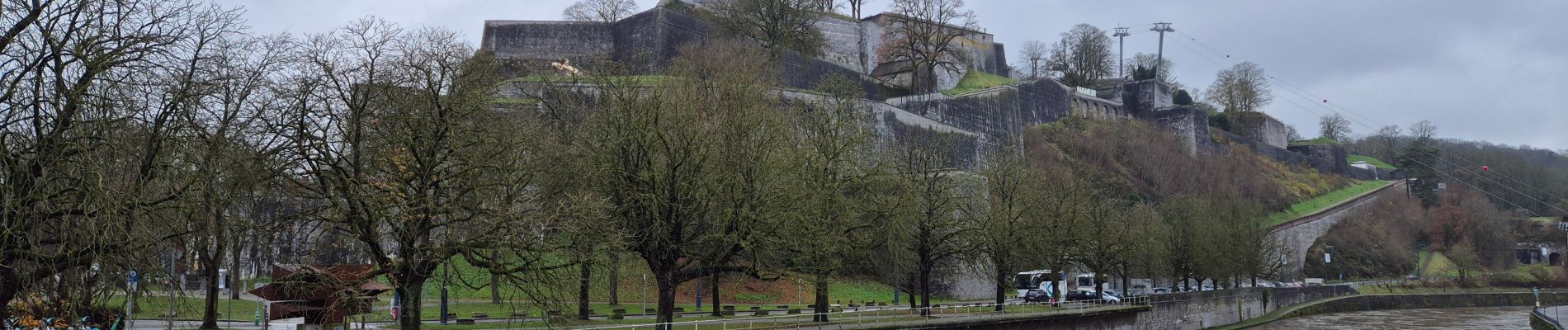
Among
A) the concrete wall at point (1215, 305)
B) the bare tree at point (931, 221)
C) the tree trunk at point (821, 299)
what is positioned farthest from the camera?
the concrete wall at point (1215, 305)

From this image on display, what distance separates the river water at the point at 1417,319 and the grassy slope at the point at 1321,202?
584 inches

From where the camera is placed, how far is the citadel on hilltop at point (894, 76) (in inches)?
2175

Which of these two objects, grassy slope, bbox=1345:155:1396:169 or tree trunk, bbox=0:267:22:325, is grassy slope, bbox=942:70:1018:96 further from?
tree trunk, bbox=0:267:22:325

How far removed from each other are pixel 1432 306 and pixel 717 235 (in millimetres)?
57984

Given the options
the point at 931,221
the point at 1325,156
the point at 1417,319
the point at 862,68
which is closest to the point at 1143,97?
the point at 1325,156

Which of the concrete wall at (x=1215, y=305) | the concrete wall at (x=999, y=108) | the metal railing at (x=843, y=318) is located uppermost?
the concrete wall at (x=999, y=108)

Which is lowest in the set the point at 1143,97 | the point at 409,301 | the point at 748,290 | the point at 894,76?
the point at 748,290

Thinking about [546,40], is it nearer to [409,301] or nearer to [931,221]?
[931,221]

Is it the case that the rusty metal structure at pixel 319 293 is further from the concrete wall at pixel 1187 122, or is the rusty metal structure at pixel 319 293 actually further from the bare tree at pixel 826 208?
the concrete wall at pixel 1187 122

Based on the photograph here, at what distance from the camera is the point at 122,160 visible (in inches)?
435

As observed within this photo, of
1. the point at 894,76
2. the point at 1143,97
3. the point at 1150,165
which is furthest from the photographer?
the point at 1143,97

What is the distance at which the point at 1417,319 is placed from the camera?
53.6 meters

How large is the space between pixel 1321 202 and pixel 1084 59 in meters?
21.8

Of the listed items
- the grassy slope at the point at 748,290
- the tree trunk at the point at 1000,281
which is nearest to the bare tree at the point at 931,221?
the tree trunk at the point at 1000,281
